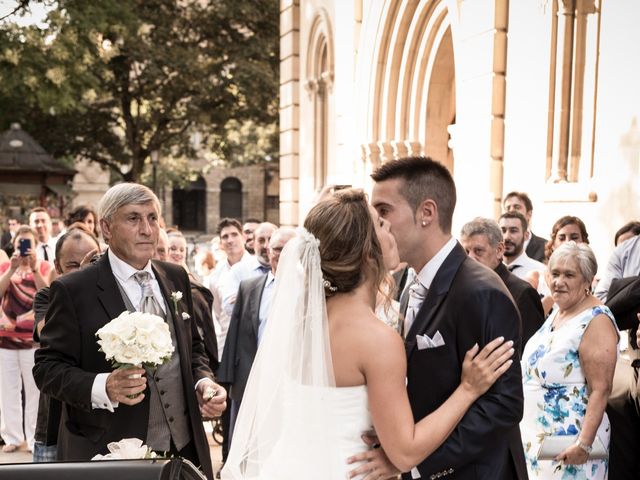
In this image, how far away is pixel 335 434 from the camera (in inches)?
110

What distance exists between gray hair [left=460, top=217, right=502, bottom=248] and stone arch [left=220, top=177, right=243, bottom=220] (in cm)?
5411

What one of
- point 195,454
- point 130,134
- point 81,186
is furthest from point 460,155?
point 81,186

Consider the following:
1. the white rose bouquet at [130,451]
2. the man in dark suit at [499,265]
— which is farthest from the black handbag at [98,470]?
the man in dark suit at [499,265]

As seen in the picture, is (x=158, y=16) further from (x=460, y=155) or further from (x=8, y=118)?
(x=460, y=155)

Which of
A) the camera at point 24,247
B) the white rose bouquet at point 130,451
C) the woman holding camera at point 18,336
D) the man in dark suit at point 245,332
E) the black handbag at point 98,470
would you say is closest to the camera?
the black handbag at point 98,470

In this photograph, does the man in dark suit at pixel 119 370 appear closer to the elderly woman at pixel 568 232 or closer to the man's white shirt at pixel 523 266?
the man's white shirt at pixel 523 266

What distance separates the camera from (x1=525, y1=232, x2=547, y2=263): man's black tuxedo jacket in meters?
7.48

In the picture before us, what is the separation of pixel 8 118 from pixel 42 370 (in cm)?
2147

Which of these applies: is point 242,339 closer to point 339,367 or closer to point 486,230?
point 486,230

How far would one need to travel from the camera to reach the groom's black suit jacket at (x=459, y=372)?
8.75 ft

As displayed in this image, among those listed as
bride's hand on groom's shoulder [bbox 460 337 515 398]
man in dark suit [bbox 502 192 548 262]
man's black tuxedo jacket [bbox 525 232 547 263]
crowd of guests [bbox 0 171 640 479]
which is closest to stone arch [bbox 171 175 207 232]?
crowd of guests [bbox 0 171 640 479]

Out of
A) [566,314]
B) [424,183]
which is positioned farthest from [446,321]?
[566,314]

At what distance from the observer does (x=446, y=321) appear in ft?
8.98

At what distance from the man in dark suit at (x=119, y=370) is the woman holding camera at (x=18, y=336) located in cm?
443
